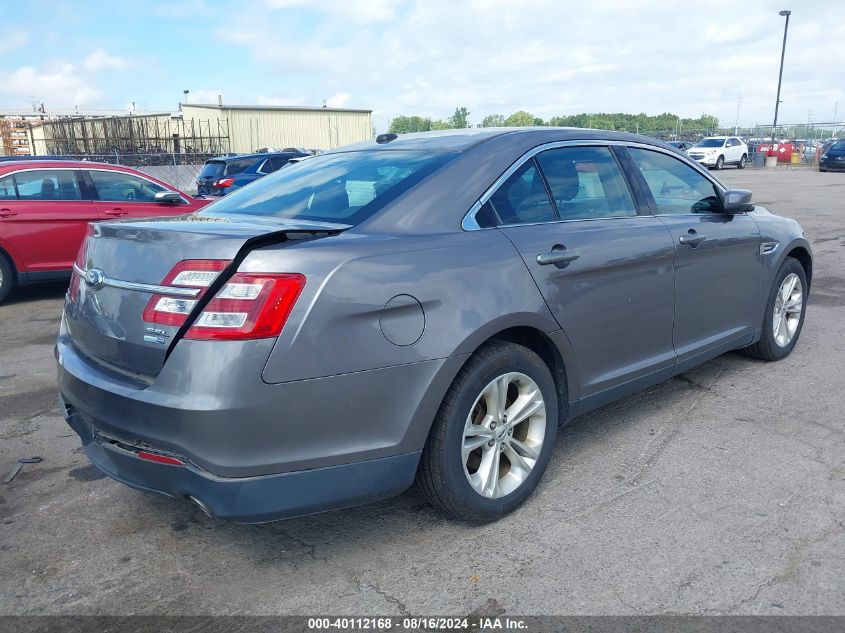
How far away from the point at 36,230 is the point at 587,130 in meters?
6.61

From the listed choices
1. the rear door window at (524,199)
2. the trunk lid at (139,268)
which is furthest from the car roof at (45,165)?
the rear door window at (524,199)

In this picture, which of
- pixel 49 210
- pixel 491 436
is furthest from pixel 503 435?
pixel 49 210

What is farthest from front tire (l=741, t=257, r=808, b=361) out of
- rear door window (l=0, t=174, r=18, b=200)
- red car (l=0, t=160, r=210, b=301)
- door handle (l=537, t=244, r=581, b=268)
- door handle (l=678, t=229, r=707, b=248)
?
rear door window (l=0, t=174, r=18, b=200)

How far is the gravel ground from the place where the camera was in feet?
8.73

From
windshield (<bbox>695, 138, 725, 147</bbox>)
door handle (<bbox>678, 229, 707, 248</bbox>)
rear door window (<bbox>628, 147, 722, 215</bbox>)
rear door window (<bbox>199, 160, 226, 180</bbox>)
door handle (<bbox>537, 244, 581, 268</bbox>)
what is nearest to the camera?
door handle (<bbox>537, 244, 581, 268</bbox>)

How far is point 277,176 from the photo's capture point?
398cm

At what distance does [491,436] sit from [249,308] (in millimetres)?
1195

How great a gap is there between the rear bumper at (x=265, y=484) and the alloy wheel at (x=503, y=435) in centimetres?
39

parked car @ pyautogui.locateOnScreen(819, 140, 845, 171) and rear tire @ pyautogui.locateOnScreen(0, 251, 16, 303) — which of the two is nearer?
rear tire @ pyautogui.locateOnScreen(0, 251, 16, 303)

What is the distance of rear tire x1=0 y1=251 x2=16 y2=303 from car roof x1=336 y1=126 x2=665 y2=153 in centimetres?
571

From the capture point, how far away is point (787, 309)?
543cm

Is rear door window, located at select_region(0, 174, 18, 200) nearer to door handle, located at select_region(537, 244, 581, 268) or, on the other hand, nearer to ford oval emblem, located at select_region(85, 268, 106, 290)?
ford oval emblem, located at select_region(85, 268, 106, 290)

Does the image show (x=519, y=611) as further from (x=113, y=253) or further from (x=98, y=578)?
(x=113, y=253)

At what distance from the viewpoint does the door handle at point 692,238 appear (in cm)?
409
